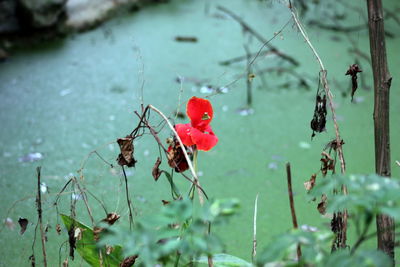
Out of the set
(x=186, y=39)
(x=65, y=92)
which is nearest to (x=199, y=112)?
(x=65, y=92)

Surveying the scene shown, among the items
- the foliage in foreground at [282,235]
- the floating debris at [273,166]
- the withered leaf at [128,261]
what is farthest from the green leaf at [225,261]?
the floating debris at [273,166]

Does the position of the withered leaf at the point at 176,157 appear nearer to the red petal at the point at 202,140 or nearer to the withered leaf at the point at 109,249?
the red petal at the point at 202,140

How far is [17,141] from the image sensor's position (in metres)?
1.93

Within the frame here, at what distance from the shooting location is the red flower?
87 cm

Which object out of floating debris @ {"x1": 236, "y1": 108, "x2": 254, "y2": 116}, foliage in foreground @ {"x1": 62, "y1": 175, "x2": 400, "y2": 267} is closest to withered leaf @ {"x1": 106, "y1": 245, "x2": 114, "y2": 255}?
foliage in foreground @ {"x1": 62, "y1": 175, "x2": 400, "y2": 267}

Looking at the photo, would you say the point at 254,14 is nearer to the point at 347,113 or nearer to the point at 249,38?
the point at 249,38

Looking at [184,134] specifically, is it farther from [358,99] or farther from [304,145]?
[358,99]

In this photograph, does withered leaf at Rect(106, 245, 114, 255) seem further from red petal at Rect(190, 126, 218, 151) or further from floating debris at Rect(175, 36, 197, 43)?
floating debris at Rect(175, 36, 197, 43)

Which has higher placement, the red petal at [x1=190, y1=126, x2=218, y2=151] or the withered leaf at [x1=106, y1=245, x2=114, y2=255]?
the red petal at [x1=190, y1=126, x2=218, y2=151]

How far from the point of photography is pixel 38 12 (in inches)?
104

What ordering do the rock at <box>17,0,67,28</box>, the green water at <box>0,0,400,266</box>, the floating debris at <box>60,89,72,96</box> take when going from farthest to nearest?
the rock at <box>17,0,67,28</box> < the floating debris at <box>60,89,72,96</box> < the green water at <box>0,0,400,266</box>

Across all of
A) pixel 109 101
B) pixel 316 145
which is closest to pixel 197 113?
pixel 316 145

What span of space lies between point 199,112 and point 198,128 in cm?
3

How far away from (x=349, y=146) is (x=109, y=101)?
0.91m
